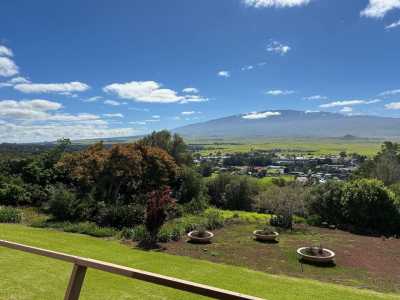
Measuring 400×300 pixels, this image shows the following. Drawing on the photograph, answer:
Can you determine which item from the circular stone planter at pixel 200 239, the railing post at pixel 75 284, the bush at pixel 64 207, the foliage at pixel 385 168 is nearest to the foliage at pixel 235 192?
the foliage at pixel 385 168

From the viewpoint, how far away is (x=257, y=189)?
30859mm

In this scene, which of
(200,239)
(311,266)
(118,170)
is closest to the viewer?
(311,266)

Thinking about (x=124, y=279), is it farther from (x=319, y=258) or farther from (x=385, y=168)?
(x=385, y=168)

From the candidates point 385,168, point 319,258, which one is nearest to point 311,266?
point 319,258

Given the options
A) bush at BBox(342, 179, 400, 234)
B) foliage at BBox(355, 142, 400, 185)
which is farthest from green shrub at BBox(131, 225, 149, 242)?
foliage at BBox(355, 142, 400, 185)

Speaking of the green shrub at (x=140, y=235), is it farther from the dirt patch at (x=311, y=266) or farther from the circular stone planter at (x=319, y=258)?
the circular stone planter at (x=319, y=258)

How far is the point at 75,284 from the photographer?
2.52 m

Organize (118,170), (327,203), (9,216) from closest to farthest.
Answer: (9,216), (118,170), (327,203)

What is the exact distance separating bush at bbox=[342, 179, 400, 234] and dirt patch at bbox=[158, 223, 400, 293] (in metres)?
2.72

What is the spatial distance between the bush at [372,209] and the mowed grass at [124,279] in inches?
536

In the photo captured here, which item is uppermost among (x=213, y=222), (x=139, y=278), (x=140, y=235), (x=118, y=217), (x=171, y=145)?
(x=171, y=145)

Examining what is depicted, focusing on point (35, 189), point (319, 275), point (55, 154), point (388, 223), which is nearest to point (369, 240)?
point (388, 223)

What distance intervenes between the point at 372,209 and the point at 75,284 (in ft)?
72.9

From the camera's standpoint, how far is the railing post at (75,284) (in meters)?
2.49
